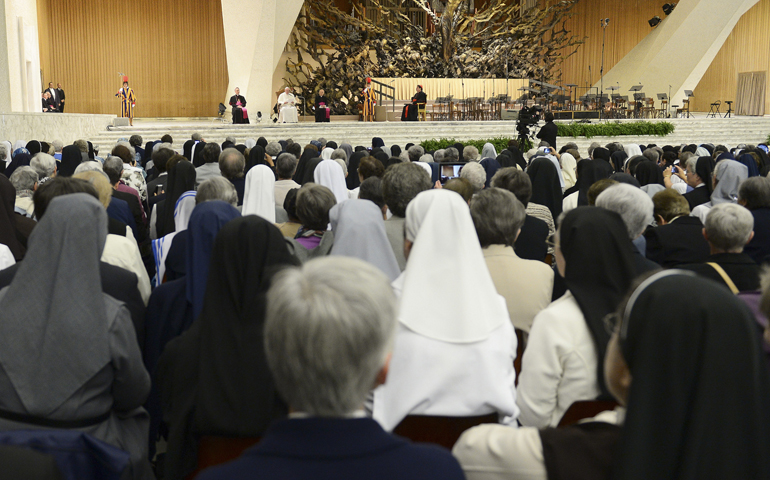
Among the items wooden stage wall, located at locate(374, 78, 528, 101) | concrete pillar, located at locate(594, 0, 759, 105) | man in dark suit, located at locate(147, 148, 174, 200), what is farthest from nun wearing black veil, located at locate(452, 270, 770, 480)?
concrete pillar, located at locate(594, 0, 759, 105)

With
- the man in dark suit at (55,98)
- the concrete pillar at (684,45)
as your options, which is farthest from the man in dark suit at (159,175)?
the concrete pillar at (684,45)

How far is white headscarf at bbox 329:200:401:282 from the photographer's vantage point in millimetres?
2633

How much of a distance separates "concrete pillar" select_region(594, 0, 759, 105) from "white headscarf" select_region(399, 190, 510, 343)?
23.6 meters

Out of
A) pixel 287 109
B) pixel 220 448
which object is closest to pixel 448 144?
pixel 287 109

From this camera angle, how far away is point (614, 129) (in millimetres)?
17406

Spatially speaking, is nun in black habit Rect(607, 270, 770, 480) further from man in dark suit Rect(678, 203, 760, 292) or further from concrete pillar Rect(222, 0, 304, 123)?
concrete pillar Rect(222, 0, 304, 123)

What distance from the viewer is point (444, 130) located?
17.2 meters

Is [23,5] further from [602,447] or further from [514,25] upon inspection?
[602,447]

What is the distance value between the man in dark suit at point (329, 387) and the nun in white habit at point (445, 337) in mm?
813

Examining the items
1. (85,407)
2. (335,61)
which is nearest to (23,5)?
(335,61)

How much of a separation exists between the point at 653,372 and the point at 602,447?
257 mm

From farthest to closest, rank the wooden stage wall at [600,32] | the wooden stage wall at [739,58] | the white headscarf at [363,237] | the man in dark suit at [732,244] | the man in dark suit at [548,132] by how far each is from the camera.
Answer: the wooden stage wall at [600,32], the wooden stage wall at [739,58], the man in dark suit at [548,132], the man in dark suit at [732,244], the white headscarf at [363,237]

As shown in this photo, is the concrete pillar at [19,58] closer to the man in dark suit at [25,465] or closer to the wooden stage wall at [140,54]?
the wooden stage wall at [140,54]

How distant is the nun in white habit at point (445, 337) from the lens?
1.85m
